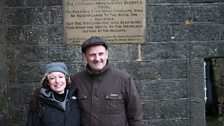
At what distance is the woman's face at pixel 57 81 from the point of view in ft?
9.99

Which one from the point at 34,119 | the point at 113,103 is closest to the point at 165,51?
→ the point at 113,103

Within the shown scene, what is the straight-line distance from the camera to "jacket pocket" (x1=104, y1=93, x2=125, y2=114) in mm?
3123

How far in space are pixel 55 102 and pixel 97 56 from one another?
496 mm

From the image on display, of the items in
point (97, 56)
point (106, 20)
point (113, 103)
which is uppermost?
point (106, 20)

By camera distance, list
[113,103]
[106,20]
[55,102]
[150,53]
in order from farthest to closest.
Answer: [150,53], [106,20], [113,103], [55,102]

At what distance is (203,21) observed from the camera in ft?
16.1

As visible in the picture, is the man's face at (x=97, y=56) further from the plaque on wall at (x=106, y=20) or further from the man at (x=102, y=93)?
the plaque on wall at (x=106, y=20)

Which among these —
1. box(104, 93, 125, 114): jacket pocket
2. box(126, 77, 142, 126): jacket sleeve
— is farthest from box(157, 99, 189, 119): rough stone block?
box(104, 93, 125, 114): jacket pocket

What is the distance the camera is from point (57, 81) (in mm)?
3041

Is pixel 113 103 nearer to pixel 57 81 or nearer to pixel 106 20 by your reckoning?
pixel 57 81

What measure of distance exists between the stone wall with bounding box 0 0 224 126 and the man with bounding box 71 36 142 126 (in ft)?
Answer: 5.20

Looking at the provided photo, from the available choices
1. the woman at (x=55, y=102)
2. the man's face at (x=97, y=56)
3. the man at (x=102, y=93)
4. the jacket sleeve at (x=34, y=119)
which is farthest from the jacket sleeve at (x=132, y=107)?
the jacket sleeve at (x=34, y=119)

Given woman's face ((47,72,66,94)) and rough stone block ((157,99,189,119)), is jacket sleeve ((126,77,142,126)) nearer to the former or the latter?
woman's face ((47,72,66,94))

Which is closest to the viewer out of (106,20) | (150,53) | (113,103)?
(113,103)
